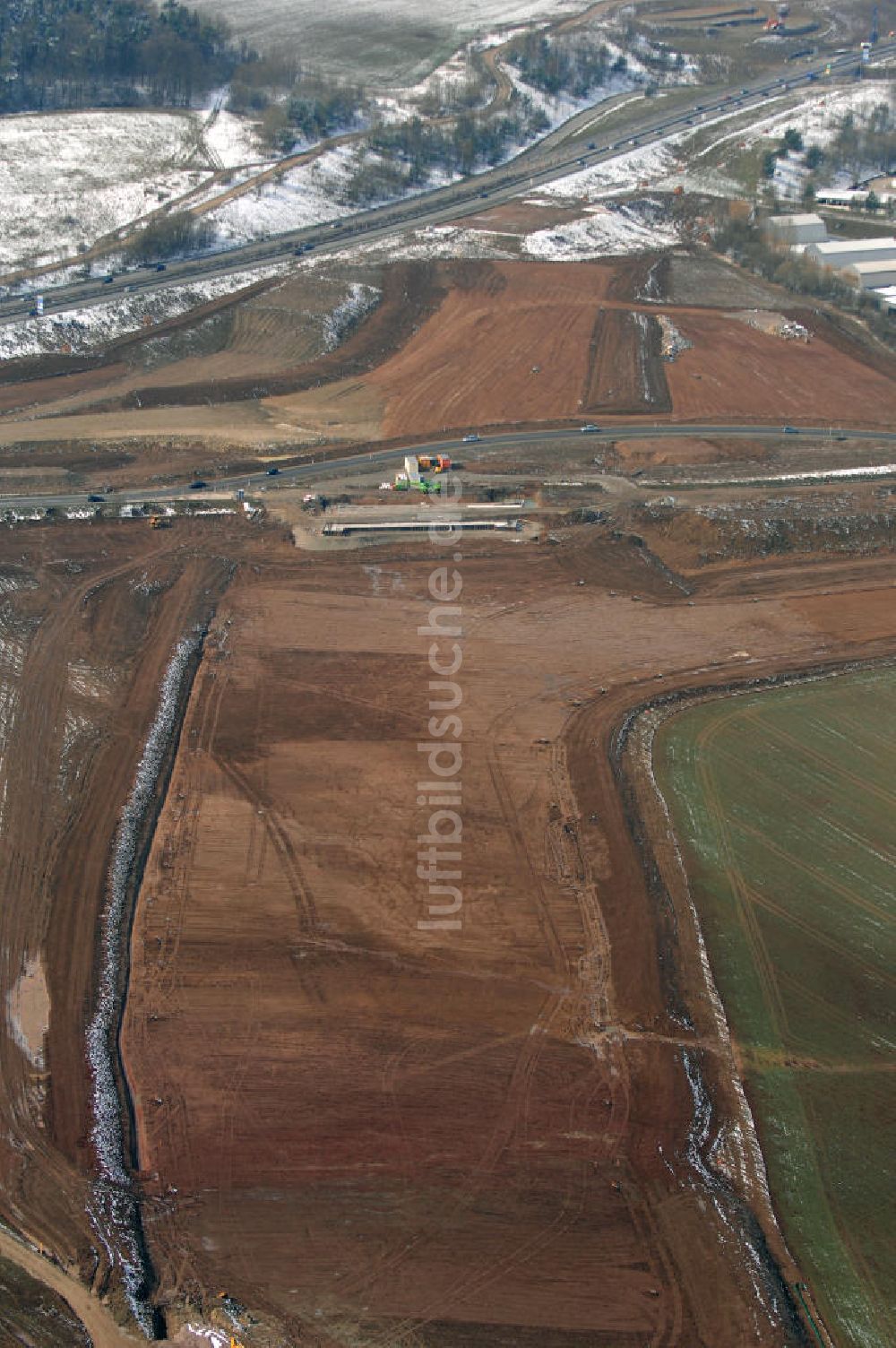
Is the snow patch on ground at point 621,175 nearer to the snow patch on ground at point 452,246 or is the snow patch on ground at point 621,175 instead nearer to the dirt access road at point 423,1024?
the snow patch on ground at point 452,246

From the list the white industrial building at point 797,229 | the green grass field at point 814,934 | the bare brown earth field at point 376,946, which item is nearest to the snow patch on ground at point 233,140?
the white industrial building at point 797,229

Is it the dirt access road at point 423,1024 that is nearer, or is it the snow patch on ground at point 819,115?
the dirt access road at point 423,1024

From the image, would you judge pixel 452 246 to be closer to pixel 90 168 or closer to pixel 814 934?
pixel 90 168

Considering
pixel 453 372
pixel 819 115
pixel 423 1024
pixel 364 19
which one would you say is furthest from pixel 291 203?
pixel 423 1024

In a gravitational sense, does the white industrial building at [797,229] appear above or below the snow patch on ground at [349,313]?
above

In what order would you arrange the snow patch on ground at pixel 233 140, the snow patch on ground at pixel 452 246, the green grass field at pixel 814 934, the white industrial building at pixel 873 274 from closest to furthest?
the green grass field at pixel 814 934 < the snow patch on ground at pixel 452 246 < the white industrial building at pixel 873 274 < the snow patch on ground at pixel 233 140

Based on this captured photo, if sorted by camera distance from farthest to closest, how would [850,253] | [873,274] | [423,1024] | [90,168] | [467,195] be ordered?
1. [467,195]
2. [90,168]
3. [850,253]
4. [873,274]
5. [423,1024]

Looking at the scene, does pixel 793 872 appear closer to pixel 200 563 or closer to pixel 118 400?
pixel 200 563
